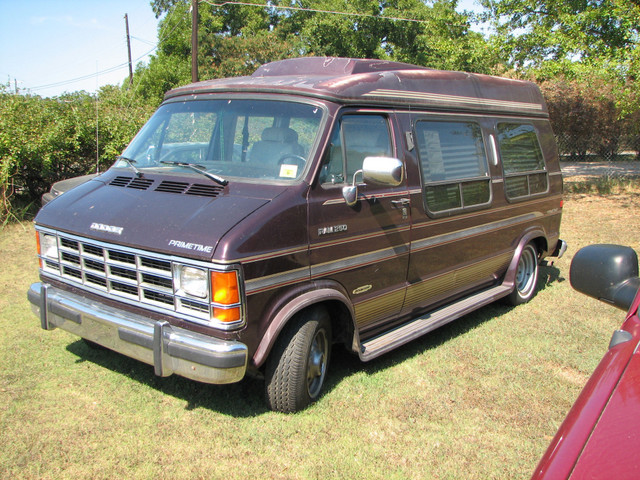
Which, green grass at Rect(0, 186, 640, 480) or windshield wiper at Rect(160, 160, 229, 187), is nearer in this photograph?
green grass at Rect(0, 186, 640, 480)

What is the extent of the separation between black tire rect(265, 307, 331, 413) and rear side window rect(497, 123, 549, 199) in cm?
327

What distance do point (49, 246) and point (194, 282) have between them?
5.18 feet

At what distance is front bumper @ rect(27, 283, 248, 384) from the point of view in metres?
3.38

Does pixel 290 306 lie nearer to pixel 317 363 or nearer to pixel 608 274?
pixel 317 363

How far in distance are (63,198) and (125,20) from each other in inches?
1548

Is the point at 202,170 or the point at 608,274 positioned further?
the point at 202,170

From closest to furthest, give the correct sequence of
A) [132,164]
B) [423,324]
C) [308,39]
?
1. [132,164]
2. [423,324]
3. [308,39]

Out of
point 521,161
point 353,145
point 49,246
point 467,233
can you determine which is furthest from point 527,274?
point 49,246

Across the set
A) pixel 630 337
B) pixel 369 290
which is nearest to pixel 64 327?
pixel 369 290

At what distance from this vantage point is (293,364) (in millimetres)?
3801

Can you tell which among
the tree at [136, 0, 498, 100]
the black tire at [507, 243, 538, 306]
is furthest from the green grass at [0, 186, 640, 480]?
the tree at [136, 0, 498, 100]

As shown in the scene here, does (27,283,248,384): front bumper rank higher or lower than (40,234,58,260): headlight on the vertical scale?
lower

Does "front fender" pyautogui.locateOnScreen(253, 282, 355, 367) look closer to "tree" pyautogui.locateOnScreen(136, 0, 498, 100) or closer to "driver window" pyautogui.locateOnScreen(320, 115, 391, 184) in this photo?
"driver window" pyautogui.locateOnScreen(320, 115, 391, 184)

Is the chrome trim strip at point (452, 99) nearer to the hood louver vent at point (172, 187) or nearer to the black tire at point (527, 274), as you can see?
the hood louver vent at point (172, 187)
